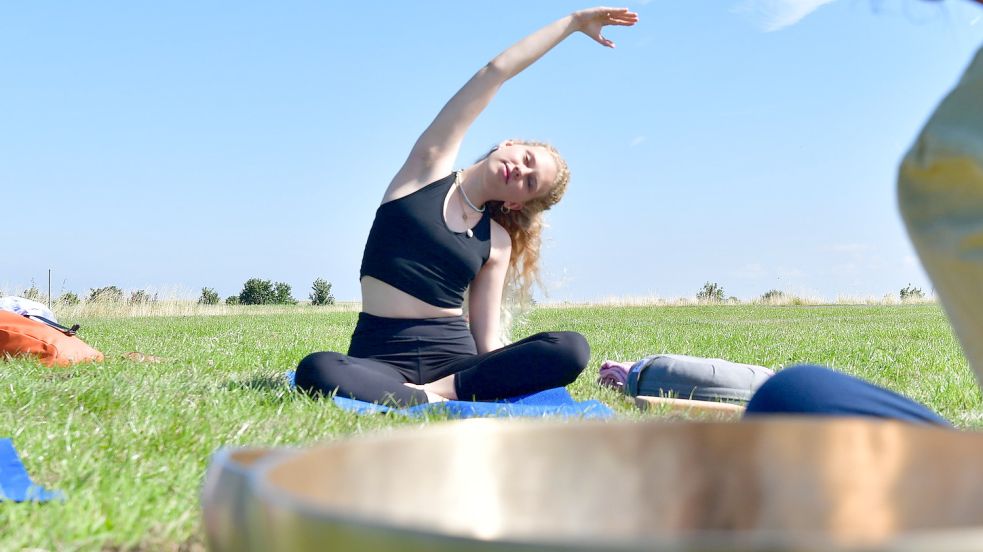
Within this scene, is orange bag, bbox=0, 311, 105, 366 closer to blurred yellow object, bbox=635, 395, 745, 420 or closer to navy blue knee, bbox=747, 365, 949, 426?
blurred yellow object, bbox=635, 395, 745, 420

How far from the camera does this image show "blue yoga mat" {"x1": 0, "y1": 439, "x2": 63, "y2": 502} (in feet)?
6.15

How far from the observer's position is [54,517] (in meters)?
1.73

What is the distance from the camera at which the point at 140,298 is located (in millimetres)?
19359

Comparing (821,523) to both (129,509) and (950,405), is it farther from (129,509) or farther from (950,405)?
(950,405)

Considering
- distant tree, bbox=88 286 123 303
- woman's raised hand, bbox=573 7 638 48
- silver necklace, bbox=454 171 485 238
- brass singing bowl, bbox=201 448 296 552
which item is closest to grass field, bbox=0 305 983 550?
silver necklace, bbox=454 171 485 238

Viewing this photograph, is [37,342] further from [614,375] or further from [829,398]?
[829,398]

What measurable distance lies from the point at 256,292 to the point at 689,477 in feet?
166

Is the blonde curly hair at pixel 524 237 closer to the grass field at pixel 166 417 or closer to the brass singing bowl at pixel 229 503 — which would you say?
the grass field at pixel 166 417

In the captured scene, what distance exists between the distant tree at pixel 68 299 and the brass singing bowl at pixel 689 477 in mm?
19629

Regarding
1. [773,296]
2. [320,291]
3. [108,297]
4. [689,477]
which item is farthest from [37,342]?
[320,291]

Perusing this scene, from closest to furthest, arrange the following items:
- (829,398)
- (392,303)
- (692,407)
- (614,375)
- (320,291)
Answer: (829,398), (692,407), (392,303), (614,375), (320,291)

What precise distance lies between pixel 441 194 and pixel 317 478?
12.9 ft

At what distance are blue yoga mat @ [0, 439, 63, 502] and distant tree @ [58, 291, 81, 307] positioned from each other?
17.6 metres

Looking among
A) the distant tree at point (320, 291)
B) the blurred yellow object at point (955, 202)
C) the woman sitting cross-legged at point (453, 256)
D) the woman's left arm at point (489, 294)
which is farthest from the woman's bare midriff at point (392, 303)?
the distant tree at point (320, 291)
